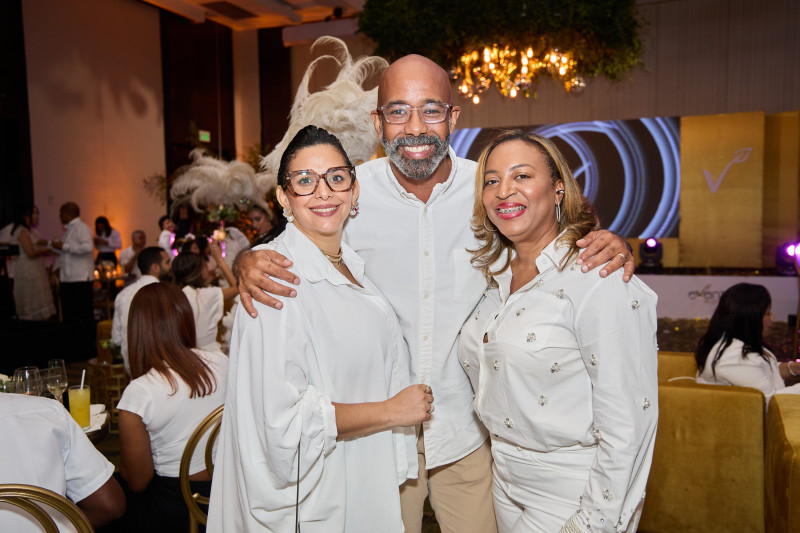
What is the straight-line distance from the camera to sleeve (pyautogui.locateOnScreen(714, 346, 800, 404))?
3459 mm

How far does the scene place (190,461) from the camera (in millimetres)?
2490

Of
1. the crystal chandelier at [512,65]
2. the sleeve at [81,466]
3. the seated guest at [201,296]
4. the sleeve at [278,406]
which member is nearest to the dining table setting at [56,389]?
the sleeve at [81,466]

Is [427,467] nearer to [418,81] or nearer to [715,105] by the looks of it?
[418,81]

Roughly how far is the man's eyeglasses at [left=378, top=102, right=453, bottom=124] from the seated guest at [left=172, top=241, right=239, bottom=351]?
9.34 feet

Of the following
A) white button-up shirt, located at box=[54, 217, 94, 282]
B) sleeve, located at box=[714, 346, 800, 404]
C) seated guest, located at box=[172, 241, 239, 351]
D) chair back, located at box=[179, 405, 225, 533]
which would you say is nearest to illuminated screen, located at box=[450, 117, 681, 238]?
white button-up shirt, located at box=[54, 217, 94, 282]

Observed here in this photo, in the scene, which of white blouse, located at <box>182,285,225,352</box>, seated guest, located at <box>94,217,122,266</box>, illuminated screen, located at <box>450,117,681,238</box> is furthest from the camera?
illuminated screen, located at <box>450,117,681,238</box>

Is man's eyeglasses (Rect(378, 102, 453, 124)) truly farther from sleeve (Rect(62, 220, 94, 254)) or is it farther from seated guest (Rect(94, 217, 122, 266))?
seated guest (Rect(94, 217, 122, 266))

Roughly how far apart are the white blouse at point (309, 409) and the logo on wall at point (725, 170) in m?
10.6

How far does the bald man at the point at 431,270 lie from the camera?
2051 mm

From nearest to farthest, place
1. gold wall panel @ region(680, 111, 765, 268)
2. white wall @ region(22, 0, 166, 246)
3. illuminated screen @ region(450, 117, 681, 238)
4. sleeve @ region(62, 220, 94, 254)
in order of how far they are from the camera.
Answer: sleeve @ region(62, 220, 94, 254), white wall @ region(22, 0, 166, 246), gold wall panel @ region(680, 111, 765, 268), illuminated screen @ region(450, 117, 681, 238)

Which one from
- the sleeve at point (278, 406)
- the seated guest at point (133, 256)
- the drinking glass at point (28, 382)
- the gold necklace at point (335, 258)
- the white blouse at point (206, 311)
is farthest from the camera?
the seated guest at point (133, 256)

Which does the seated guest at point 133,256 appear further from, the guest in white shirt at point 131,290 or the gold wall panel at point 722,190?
the gold wall panel at point 722,190

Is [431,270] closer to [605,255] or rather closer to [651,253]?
[605,255]

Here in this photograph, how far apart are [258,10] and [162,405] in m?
10.9
